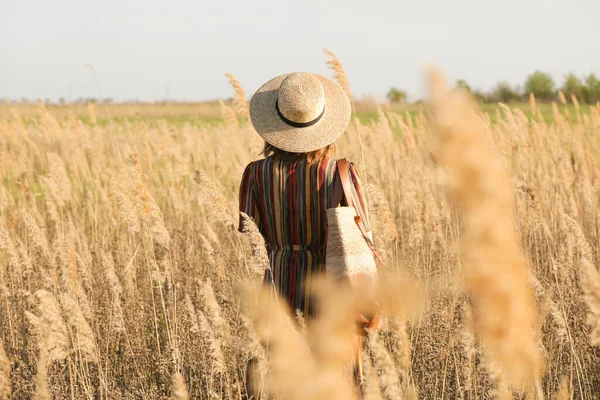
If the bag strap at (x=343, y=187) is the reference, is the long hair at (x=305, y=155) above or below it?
above

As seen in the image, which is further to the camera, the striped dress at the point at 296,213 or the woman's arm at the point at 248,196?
the woman's arm at the point at 248,196

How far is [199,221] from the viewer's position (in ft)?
19.6

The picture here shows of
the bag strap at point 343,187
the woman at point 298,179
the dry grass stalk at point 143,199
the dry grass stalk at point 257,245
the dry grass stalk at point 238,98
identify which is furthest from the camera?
the dry grass stalk at point 238,98

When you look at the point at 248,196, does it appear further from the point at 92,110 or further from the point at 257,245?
the point at 92,110

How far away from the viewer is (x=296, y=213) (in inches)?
89.6

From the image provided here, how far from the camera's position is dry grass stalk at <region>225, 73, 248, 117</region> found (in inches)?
180

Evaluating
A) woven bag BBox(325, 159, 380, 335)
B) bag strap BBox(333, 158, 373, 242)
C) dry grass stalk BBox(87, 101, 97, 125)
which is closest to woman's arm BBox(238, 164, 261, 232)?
bag strap BBox(333, 158, 373, 242)

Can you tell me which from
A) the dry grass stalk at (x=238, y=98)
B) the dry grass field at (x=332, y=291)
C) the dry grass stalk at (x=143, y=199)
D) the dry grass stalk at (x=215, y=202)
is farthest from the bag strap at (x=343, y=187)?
the dry grass stalk at (x=238, y=98)

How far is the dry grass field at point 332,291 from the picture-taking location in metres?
0.40

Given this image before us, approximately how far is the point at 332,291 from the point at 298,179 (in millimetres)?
1589

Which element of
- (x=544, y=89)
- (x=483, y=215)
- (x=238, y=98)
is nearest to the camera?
(x=483, y=215)

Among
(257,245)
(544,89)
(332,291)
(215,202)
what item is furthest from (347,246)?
(544,89)

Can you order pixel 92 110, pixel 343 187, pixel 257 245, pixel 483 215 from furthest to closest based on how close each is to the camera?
1. pixel 92 110
2. pixel 343 187
3. pixel 257 245
4. pixel 483 215

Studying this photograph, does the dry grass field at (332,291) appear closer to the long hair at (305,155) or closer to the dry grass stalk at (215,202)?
the dry grass stalk at (215,202)
